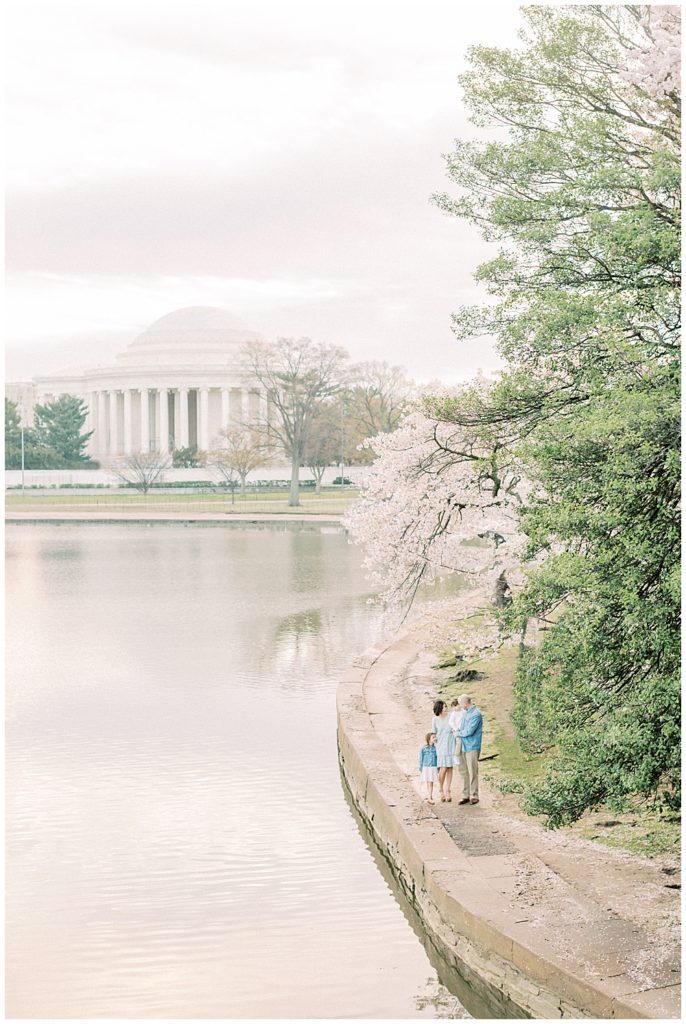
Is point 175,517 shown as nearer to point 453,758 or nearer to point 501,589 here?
point 501,589

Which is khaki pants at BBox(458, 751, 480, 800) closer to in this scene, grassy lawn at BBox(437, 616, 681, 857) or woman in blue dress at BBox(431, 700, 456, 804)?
woman in blue dress at BBox(431, 700, 456, 804)

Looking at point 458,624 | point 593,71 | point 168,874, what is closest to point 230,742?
point 168,874

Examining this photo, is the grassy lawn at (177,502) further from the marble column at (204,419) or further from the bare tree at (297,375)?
the marble column at (204,419)

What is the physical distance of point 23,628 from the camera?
84.8 feet

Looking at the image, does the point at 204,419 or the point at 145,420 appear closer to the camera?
the point at 204,419

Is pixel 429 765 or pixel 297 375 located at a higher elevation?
pixel 297 375

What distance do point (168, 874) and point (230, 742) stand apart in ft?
15.9

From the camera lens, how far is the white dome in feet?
351

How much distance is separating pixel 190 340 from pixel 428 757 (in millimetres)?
102893

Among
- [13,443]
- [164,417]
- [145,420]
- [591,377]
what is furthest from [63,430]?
[591,377]

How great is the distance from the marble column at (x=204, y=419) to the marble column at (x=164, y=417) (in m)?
3.45

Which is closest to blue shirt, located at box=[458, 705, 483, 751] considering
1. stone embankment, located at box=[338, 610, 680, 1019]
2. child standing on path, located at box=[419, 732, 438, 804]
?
child standing on path, located at box=[419, 732, 438, 804]

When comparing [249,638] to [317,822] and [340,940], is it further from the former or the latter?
[340,940]

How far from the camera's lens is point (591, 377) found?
28.2 feet
